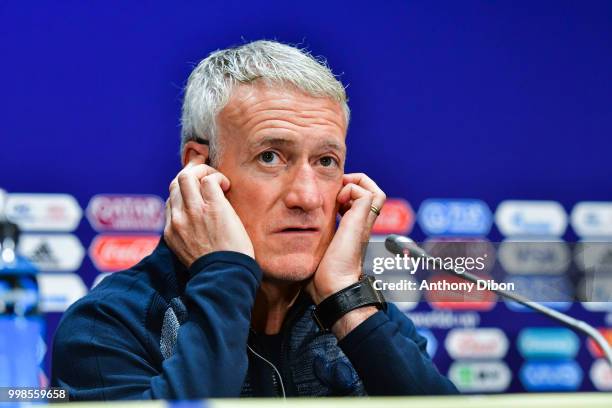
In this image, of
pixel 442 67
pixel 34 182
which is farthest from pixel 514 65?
pixel 34 182

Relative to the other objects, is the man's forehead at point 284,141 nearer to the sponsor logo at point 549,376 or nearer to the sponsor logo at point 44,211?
the sponsor logo at point 44,211

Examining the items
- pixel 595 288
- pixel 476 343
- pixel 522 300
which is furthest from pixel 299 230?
pixel 476 343

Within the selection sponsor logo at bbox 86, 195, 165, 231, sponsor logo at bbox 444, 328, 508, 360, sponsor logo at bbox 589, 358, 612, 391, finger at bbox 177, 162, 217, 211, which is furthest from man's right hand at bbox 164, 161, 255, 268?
sponsor logo at bbox 589, 358, 612, 391

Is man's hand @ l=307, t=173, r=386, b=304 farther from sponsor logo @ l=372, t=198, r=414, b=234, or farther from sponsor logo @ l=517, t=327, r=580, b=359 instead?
sponsor logo @ l=517, t=327, r=580, b=359

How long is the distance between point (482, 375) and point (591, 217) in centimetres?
70

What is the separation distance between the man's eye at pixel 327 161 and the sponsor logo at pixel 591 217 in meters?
1.70

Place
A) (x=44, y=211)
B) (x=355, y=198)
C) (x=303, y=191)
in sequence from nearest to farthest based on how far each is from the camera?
(x=303, y=191), (x=355, y=198), (x=44, y=211)

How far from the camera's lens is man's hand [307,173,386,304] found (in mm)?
1634

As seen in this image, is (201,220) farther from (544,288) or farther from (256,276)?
(544,288)

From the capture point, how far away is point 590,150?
3.15 m

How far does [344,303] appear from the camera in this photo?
5.23 feet

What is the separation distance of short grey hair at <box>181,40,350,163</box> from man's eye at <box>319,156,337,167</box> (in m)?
0.12

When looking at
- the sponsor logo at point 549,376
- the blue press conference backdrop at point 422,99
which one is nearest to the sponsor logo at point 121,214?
the blue press conference backdrop at point 422,99

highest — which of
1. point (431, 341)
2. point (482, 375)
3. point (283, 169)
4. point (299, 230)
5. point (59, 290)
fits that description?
point (283, 169)
